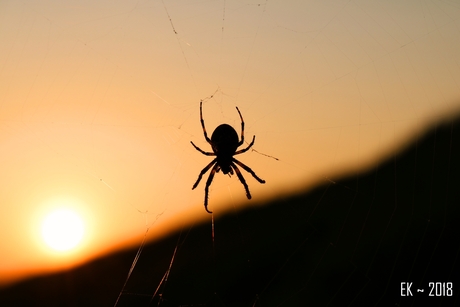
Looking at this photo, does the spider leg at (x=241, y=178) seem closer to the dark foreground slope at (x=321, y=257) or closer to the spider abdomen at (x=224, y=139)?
the spider abdomen at (x=224, y=139)

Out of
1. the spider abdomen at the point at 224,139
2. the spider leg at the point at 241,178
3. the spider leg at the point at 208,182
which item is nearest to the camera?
the spider abdomen at the point at 224,139

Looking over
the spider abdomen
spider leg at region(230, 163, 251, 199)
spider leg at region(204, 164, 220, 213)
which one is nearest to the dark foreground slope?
spider leg at region(230, 163, 251, 199)

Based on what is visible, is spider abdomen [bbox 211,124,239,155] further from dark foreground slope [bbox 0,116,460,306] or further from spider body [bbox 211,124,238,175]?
dark foreground slope [bbox 0,116,460,306]

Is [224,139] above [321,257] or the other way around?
the other way around

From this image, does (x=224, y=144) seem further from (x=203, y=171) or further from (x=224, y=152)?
(x=203, y=171)

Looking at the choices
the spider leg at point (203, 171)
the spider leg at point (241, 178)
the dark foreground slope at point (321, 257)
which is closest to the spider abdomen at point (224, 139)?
the spider leg at point (203, 171)

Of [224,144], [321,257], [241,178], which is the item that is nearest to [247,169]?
[241,178]

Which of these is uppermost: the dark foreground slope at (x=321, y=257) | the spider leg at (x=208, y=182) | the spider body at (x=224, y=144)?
the dark foreground slope at (x=321, y=257)

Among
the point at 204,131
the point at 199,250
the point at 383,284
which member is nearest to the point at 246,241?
the point at 199,250

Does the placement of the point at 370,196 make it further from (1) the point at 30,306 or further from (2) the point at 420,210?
(1) the point at 30,306
